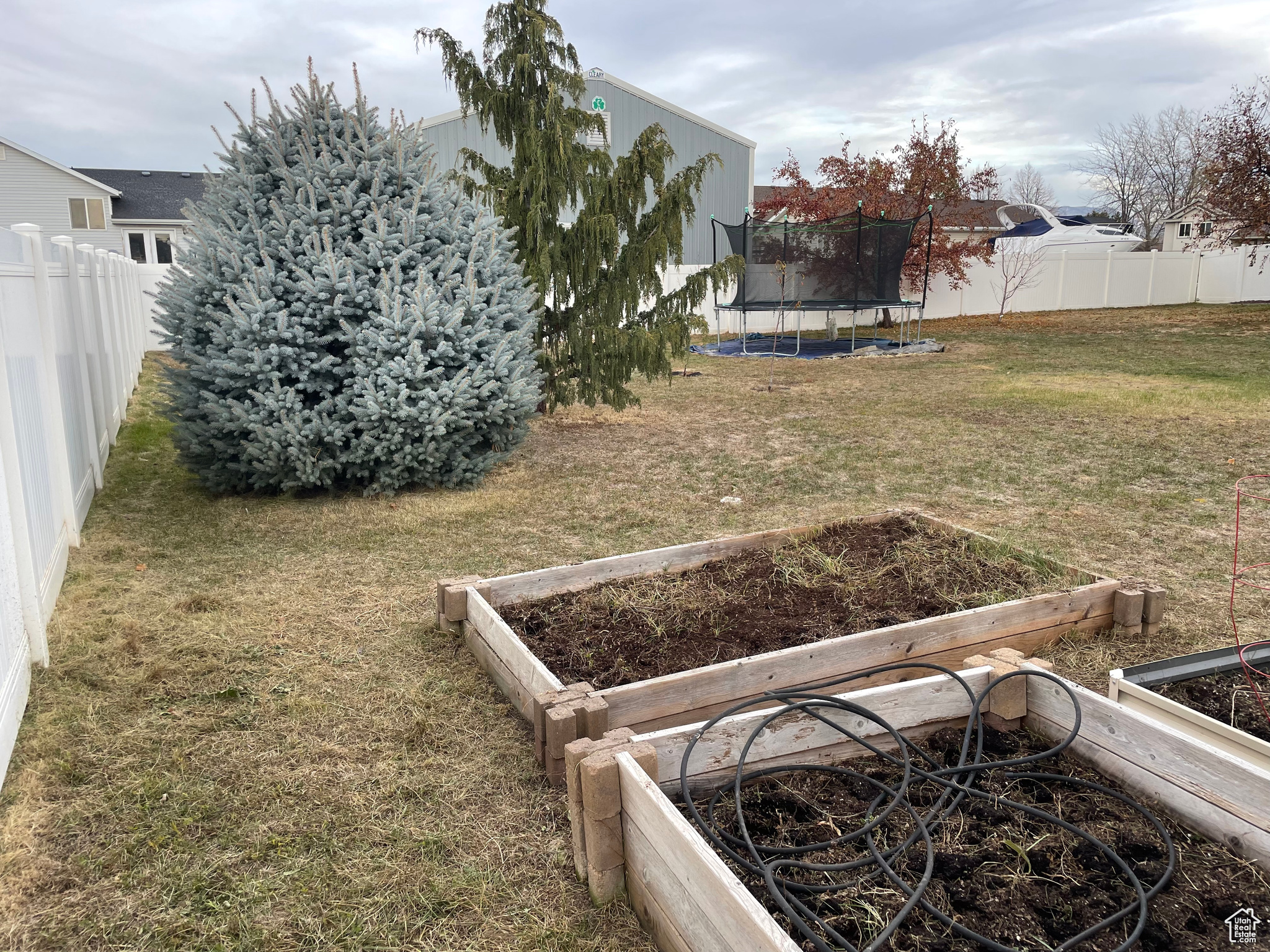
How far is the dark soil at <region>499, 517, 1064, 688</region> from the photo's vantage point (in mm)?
3391

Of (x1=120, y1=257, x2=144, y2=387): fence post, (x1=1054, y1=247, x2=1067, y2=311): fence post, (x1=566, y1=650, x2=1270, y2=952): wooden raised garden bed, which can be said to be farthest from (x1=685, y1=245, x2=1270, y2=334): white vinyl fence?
(x1=566, y1=650, x2=1270, y2=952): wooden raised garden bed

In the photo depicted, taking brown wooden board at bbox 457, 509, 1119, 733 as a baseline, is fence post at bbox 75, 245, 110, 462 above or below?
above

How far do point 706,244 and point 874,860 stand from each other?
23.2 metres

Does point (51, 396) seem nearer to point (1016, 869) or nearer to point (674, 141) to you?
point (1016, 869)

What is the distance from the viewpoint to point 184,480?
7.00 m

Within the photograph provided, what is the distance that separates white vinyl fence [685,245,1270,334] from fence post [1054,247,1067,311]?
2 centimetres

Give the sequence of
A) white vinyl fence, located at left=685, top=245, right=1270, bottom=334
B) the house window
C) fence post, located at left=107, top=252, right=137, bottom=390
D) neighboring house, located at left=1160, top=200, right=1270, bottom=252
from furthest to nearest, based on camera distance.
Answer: the house window < white vinyl fence, located at left=685, top=245, right=1270, bottom=334 < neighboring house, located at left=1160, top=200, right=1270, bottom=252 < fence post, located at left=107, top=252, right=137, bottom=390

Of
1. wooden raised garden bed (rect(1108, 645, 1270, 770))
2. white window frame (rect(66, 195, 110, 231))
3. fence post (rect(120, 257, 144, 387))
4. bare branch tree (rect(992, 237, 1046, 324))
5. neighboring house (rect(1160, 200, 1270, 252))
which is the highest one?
white window frame (rect(66, 195, 110, 231))

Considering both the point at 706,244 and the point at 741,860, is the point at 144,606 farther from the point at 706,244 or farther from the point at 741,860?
the point at 706,244

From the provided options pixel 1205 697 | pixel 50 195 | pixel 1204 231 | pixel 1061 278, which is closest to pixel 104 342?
pixel 1205 697

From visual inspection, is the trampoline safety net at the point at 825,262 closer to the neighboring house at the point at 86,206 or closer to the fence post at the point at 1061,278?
the fence post at the point at 1061,278

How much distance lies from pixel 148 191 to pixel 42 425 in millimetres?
33685

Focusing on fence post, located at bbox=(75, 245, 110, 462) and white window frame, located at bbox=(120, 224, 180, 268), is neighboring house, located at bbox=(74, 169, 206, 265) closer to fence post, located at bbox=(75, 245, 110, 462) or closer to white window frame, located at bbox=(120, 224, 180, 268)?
white window frame, located at bbox=(120, 224, 180, 268)

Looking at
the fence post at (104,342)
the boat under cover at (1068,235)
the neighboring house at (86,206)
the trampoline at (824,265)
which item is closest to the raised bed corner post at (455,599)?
the fence post at (104,342)
